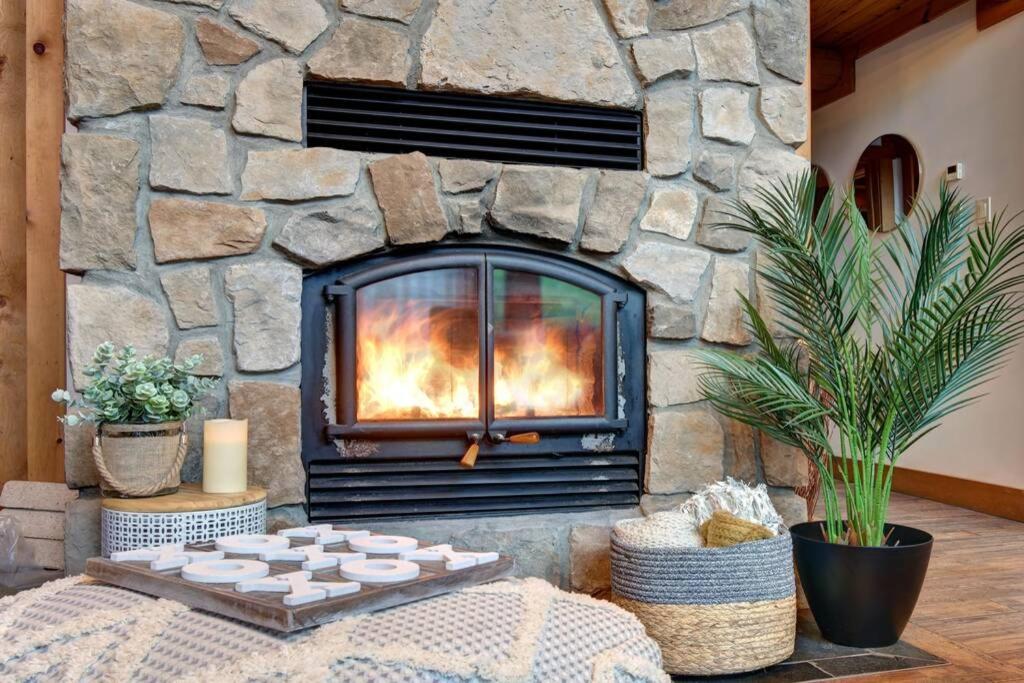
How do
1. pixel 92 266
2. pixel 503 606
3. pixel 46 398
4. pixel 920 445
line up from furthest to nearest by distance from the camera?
pixel 920 445 < pixel 46 398 < pixel 92 266 < pixel 503 606

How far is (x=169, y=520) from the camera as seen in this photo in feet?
5.68

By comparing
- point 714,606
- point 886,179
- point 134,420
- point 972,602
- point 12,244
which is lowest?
point 972,602

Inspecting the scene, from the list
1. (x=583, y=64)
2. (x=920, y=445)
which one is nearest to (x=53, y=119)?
(x=583, y=64)

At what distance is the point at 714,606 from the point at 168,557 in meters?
1.23

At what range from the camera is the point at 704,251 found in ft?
7.92

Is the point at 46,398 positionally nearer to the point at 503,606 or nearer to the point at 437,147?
the point at 437,147

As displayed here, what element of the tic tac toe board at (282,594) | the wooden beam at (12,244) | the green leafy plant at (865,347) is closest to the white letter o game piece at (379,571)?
the tic tac toe board at (282,594)

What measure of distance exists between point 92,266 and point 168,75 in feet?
1.61

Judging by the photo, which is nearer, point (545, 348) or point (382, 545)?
point (382, 545)

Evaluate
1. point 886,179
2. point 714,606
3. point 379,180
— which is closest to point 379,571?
point 714,606

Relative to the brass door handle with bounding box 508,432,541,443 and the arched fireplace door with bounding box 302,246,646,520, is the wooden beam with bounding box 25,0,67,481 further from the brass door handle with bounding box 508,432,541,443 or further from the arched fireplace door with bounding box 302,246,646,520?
the brass door handle with bounding box 508,432,541,443

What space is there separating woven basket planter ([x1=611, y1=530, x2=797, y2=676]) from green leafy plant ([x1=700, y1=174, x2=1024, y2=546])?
35 cm

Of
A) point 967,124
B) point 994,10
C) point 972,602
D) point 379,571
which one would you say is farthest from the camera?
point 967,124

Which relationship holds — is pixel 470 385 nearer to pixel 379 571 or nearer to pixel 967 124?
pixel 379 571
